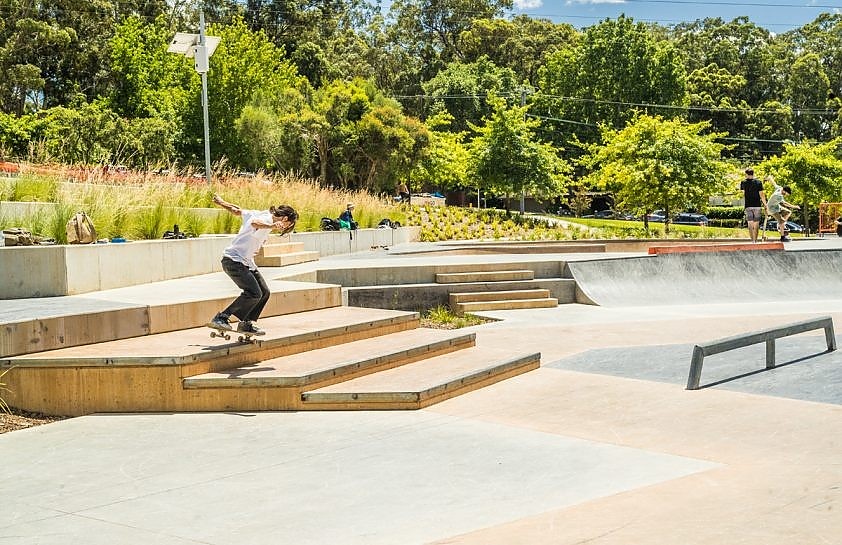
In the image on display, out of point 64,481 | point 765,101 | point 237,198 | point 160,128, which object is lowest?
point 64,481

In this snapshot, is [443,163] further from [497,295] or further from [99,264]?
[99,264]

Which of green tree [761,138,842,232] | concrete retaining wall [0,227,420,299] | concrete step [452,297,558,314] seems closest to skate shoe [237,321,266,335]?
concrete retaining wall [0,227,420,299]

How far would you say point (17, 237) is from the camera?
988 centimetres

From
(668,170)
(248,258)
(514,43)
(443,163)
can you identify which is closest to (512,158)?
→ (668,170)

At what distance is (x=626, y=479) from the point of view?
5598 mm

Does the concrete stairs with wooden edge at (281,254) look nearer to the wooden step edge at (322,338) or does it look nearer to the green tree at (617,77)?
the wooden step edge at (322,338)

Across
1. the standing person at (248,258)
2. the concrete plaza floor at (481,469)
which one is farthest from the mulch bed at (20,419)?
the standing person at (248,258)

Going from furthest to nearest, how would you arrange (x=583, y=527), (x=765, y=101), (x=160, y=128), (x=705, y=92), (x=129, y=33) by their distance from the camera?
(x=765, y=101) → (x=705, y=92) → (x=129, y=33) → (x=160, y=128) → (x=583, y=527)

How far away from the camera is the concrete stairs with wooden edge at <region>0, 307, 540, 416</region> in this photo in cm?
767

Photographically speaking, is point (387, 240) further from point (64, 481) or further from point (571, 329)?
point (64, 481)

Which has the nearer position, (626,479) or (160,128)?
(626,479)

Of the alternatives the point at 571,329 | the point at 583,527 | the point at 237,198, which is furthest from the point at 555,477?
the point at 237,198

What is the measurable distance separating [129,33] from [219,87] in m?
9.99

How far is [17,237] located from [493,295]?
304 inches
